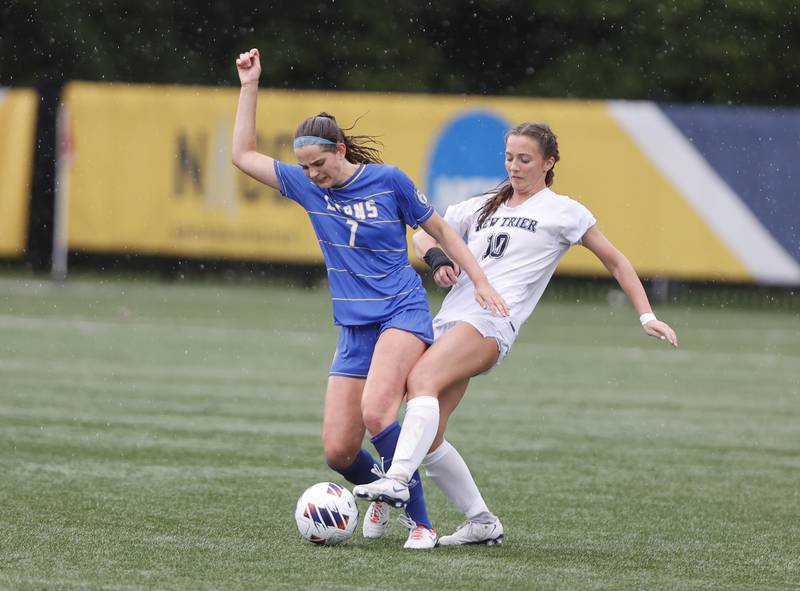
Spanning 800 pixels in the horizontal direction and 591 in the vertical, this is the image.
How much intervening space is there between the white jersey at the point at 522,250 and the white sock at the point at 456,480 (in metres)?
0.59

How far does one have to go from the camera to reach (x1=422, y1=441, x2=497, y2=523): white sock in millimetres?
6672

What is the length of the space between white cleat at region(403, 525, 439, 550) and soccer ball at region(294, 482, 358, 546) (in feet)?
0.84

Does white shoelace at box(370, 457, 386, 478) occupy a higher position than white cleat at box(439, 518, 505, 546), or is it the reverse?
white shoelace at box(370, 457, 386, 478)

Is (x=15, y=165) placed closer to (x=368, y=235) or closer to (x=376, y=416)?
(x=368, y=235)

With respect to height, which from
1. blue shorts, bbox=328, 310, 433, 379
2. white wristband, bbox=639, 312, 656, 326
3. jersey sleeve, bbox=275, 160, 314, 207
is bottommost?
blue shorts, bbox=328, 310, 433, 379

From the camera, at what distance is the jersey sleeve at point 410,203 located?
6.53 meters

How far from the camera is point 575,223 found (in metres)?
6.67

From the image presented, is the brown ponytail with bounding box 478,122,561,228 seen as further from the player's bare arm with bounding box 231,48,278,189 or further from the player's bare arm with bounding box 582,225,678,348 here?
the player's bare arm with bounding box 231,48,278,189

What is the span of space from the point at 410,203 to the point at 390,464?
114 centimetres

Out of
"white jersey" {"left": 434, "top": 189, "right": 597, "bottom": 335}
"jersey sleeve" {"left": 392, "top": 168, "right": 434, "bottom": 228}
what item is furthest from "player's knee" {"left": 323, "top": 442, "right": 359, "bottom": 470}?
"jersey sleeve" {"left": 392, "top": 168, "right": 434, "bottom": 228}

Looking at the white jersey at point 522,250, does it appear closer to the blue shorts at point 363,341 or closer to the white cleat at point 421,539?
the blue shorts at point 363,341

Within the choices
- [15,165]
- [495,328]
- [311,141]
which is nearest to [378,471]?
[495,328]

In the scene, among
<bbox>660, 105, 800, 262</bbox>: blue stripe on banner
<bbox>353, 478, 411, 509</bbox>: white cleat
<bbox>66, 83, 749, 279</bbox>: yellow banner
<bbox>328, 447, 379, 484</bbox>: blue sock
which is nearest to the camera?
<bbox>353, 478, 411, 509</bbox>: white cleat

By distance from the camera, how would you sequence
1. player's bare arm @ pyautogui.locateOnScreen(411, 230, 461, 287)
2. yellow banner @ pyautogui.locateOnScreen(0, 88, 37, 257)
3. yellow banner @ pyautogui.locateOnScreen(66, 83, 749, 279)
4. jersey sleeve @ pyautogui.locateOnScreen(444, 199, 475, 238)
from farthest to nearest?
yellow banner @ pyautogui.locateOnScreen(0, 88, 37, 257), yellow banner @ pyautogui.locateOnScreen(66, 83, 749, 279), jersey sleeve @ pyautogui.locateOnScreen(444, 199, 475, 238), player's bare arm @ pyautogui.locateOnScreen(411, 230, 461, 287)
